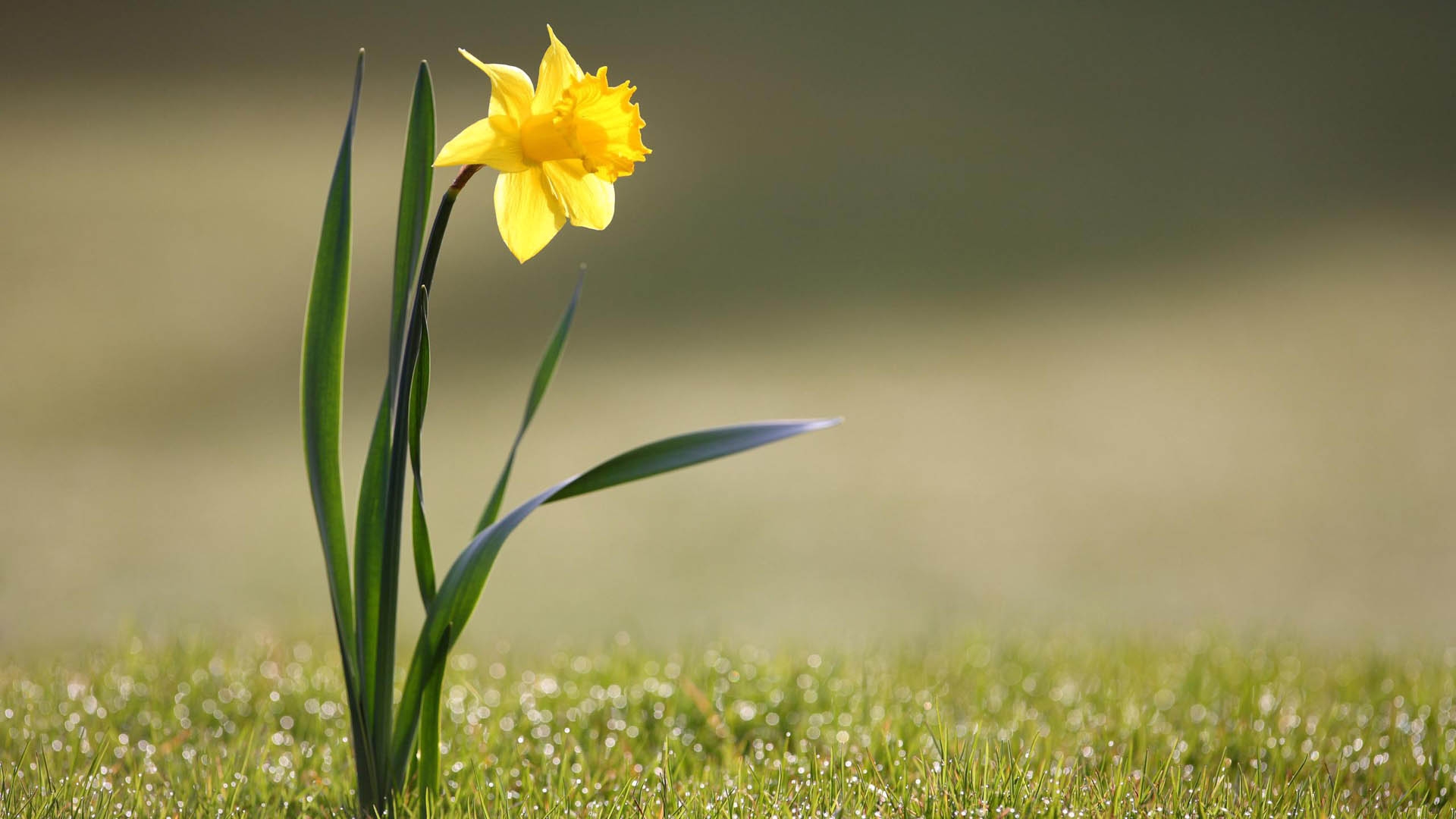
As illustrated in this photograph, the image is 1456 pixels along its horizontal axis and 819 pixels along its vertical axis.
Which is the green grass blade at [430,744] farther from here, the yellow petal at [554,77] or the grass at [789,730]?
the yellow petal at [554,77]

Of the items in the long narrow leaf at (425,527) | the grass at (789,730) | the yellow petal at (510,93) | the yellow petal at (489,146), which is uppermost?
the yellow petal at (510,93)

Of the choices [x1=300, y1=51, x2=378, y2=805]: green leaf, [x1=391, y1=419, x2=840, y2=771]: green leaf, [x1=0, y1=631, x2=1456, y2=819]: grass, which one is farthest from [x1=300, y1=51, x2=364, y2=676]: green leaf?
[x1=0, y1=631, x2=1456, y2=819]: grass

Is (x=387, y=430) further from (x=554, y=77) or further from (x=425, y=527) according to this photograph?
(x=554, y=77)

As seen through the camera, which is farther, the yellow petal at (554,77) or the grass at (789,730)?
the grass at (789,730)

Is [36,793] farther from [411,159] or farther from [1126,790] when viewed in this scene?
[1126,790]

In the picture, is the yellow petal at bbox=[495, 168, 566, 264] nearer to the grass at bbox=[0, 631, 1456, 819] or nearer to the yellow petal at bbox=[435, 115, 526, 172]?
the yellow petal at bbox=[435, 115, 526, 172]

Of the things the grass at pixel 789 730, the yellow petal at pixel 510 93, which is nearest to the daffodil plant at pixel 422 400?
the yellow petal at pixel 510 93

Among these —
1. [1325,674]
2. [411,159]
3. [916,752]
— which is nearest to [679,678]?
[916,752]
